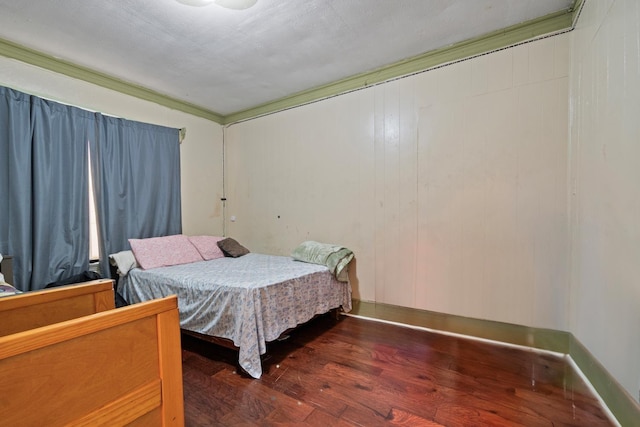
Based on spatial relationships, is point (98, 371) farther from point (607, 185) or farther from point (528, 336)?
point (528, 336)

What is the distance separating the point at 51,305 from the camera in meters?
1.20

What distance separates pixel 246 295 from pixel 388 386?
1.10 meters

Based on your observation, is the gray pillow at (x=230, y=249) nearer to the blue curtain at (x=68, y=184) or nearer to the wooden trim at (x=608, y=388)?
the blue curtain at (x=68, y=184)

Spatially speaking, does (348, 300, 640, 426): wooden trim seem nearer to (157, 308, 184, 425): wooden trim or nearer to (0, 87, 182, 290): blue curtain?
(157, 308, 184, 425): wooden trim

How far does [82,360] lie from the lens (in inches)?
31.6

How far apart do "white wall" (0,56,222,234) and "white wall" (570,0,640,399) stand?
394 cm

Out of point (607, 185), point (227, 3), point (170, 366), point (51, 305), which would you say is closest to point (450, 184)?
point (607, 185)

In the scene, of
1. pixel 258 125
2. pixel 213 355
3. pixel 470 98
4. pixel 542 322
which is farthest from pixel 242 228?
pixel 542 322

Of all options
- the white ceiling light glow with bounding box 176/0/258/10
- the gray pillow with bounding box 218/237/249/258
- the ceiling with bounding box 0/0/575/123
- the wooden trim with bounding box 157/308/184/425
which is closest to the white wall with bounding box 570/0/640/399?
the ceiling with bounding box 0/0/575/123

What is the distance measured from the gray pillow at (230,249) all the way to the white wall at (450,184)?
1.93 feet

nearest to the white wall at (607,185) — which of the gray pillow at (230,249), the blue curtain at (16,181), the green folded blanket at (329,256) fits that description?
the green folded blanket at (329,256)

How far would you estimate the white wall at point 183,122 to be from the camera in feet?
8.11

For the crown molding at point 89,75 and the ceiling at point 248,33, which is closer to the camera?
the ceiling at point 248,33

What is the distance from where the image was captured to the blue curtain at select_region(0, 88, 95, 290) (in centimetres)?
233
